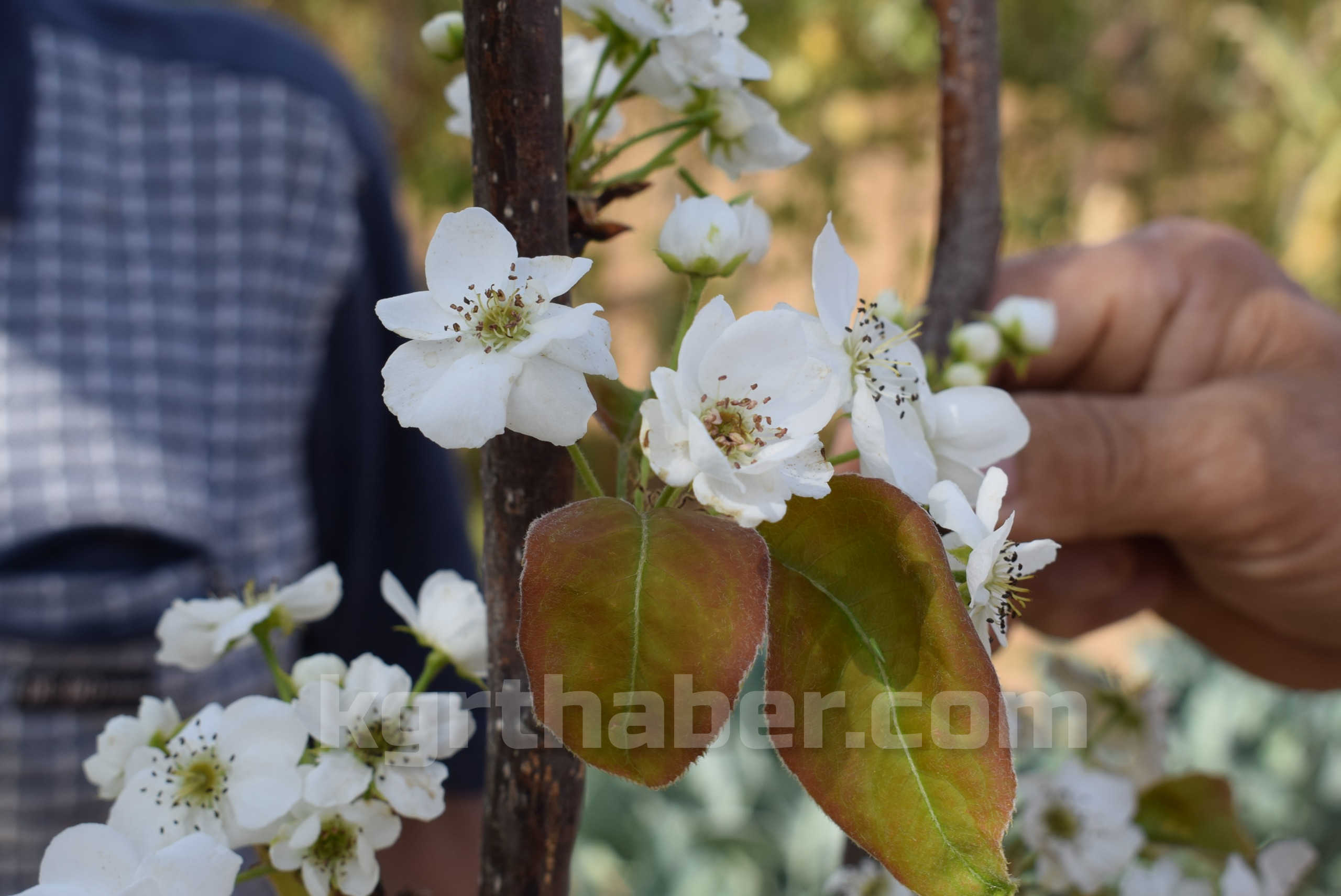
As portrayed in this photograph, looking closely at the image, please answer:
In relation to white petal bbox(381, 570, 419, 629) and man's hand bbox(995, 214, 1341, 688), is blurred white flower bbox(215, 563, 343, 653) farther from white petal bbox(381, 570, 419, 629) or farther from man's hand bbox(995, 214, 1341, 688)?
man's hand bbox(995, 214, 1341, 688)

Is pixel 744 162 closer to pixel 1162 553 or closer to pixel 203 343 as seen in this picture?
pixel 1162 553

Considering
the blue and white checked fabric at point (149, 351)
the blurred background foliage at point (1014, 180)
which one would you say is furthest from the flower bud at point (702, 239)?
the blurred background foliage at point (1014, 180)

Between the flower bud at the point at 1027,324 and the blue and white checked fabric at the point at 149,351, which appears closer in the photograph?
the flower bud at the point at 1027,324

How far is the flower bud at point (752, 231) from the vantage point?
37cm

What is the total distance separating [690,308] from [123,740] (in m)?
0.25

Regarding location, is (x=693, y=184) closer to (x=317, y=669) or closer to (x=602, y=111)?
(x=602, y=111)

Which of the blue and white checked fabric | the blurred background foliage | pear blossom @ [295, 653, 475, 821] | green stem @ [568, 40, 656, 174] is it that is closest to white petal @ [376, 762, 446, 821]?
pear blossom @ [295, 653, 475, 821]

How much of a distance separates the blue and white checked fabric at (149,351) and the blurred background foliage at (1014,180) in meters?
0.64

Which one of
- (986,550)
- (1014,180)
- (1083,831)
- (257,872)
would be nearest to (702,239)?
(986,550)

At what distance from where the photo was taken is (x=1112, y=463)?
77cm

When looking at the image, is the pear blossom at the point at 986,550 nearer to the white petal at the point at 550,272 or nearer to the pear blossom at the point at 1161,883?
the white petal at the point at 550,272

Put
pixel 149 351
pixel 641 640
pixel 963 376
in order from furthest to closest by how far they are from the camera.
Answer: pixel 149 351
pixel 963 376
pixel 641 640

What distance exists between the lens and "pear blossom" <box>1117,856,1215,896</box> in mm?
527

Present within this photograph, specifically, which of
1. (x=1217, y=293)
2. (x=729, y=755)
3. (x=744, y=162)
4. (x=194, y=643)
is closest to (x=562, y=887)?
(x=194, y=643)
